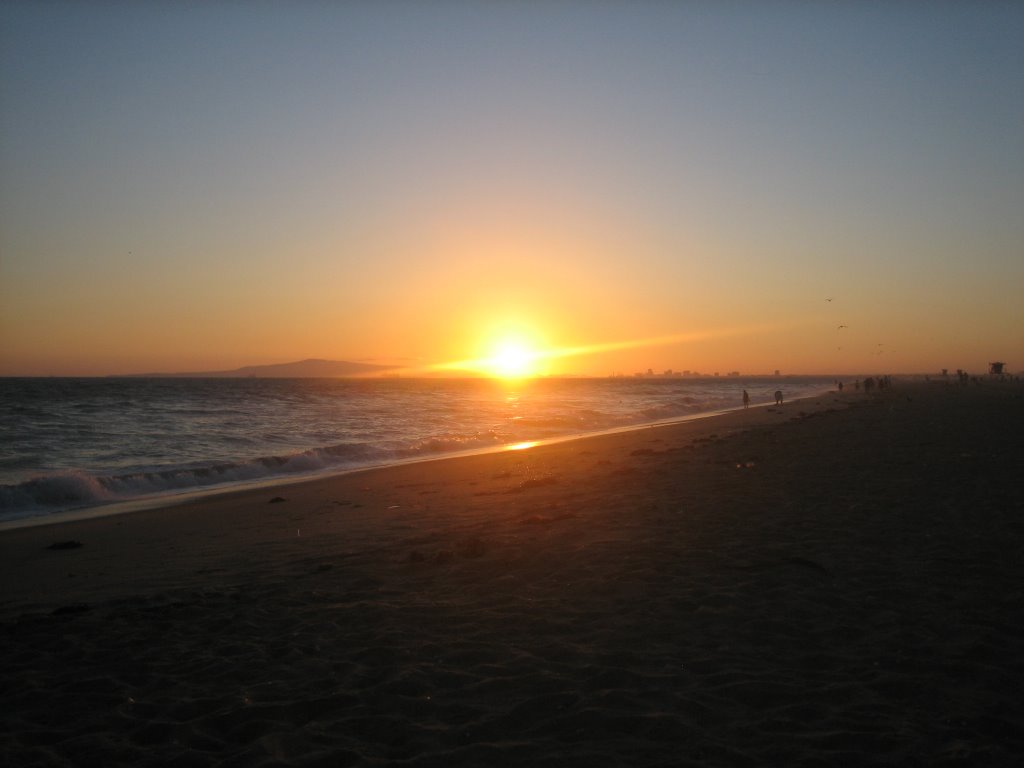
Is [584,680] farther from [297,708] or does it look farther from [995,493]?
[995,493]

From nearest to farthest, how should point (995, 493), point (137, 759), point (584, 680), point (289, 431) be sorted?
point (137, 759) < point (584, 680) < point (995, 493) < point (289, 431)

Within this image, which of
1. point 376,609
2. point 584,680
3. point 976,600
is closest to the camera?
point 584,680

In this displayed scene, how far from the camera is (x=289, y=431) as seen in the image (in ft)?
112

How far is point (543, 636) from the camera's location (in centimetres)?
587

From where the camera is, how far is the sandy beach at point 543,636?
4215 millimetres

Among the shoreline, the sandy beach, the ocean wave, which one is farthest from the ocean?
the sandy beach

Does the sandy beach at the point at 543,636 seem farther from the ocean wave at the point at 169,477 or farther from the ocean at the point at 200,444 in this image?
the ocean at the point at 200,444

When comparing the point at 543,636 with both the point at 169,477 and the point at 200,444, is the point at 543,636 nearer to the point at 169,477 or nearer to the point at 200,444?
the point at 169,477

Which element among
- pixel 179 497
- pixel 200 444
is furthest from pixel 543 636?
pixel 200 444

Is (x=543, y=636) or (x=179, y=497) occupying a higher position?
(x=543, y=636)

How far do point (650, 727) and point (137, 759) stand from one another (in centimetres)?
321

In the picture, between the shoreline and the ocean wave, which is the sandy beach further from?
the ocean wave

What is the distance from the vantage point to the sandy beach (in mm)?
4215

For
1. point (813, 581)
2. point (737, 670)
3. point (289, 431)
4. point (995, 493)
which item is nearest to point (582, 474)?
point (995, 493)
